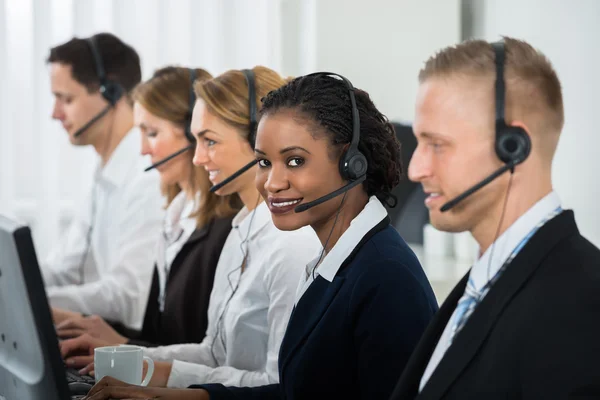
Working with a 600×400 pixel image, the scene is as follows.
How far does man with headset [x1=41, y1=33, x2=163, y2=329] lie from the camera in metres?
2.58

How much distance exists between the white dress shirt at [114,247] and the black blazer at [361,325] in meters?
1.30

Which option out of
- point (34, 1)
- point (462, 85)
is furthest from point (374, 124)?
point (34, 1)

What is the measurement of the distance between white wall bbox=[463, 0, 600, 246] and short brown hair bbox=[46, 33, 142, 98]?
1275 millimetres

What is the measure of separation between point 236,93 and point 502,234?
40.3 inches

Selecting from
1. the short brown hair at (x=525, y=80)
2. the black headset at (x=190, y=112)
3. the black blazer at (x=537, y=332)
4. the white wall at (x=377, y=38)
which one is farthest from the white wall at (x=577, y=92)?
the black blazer at (x=537, y=332)

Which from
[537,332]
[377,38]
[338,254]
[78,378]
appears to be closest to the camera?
[537,332]

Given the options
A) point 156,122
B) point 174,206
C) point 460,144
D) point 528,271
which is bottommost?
point 174,206

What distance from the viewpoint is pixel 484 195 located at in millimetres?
976

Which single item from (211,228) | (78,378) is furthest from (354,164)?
(211,228)

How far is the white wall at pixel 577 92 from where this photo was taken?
3.09 metres

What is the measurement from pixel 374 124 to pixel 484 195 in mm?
482

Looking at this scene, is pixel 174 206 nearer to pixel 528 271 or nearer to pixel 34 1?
pixel 528 271

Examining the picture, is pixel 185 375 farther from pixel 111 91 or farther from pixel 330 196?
pixel 111 91

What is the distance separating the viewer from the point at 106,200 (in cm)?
291
